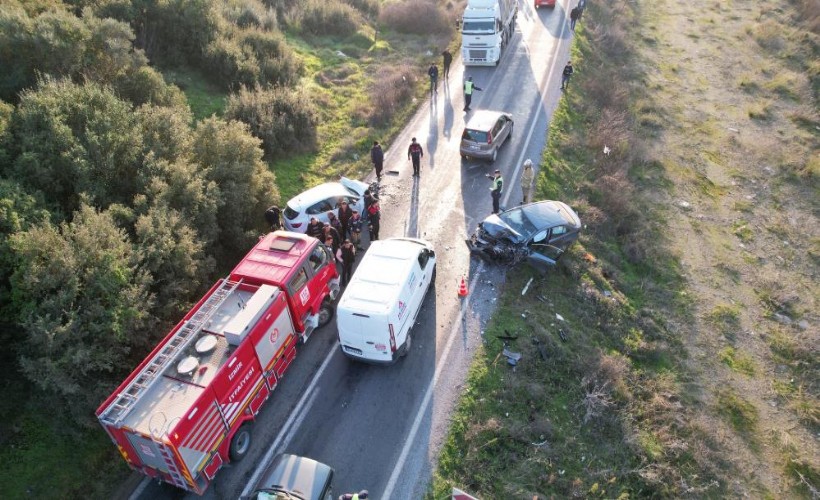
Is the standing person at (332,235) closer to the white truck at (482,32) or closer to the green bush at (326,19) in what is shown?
the white truck at (482,32)

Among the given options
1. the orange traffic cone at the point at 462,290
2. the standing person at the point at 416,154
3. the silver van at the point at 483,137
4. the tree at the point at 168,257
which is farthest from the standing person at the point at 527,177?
the tree at the point at 168,257

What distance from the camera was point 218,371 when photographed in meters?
9.98

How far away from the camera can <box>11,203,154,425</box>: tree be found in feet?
32.7

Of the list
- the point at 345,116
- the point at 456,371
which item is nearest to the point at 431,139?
the point at 345,116

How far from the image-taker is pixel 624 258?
60.6 feet

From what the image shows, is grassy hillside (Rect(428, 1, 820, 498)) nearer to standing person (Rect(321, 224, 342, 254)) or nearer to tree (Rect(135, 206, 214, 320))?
standing person (Rect(321, 224, 342, 254))

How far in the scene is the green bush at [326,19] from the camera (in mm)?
30828

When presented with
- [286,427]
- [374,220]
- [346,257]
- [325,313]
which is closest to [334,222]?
[374,220]

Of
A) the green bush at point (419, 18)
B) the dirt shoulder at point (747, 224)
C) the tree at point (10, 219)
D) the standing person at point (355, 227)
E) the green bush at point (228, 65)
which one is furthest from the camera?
the green bush at point (419, 18)

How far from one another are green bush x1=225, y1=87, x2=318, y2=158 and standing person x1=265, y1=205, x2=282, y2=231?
498 cm

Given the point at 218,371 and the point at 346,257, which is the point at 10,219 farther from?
the point at 346,257

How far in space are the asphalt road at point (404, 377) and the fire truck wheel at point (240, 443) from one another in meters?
0.18

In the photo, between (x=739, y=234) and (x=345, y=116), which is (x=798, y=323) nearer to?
(x=739, y=234)

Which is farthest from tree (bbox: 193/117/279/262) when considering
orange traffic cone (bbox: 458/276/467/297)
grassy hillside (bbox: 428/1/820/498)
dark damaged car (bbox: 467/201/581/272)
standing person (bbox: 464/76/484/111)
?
standing person (bbox: 464/76/484/111)
